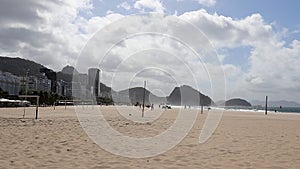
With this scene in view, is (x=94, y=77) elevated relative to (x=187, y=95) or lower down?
elevated

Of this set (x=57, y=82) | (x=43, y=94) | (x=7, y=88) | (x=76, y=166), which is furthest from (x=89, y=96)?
(x=76, y=166)

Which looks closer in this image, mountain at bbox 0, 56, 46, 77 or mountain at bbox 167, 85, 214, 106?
mountain at bbox 167, 85, 214, 106


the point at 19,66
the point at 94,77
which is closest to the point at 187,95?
the point at 94,77

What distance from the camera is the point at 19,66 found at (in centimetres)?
16000

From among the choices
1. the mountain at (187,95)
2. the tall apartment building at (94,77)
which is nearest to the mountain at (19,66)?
the tall apartment building at (94,77)

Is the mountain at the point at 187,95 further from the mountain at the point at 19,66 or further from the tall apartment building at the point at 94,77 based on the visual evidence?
the mountain at the point at 19,66

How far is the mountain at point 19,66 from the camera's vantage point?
145250 mm

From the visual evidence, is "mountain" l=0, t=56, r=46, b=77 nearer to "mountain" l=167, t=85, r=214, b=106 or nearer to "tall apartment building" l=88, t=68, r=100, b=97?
"tall apartment building" l=88, t=68, r=100, b=97

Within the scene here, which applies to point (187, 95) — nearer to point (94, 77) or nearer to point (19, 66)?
point (94, 77)

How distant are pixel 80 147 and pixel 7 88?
101 meters

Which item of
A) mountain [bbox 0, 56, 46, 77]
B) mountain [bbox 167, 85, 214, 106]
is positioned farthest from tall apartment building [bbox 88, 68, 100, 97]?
mountain [bbox 0, 56, 46, 77]

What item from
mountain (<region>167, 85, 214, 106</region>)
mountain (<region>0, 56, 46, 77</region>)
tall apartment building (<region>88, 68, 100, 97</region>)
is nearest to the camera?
mountain (<region>167, 85, 214, 106</region>)

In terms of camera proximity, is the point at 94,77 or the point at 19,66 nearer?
the point at 94,77

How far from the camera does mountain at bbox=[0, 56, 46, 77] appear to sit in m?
145
